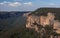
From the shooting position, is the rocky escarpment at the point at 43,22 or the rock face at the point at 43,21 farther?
the rock face at the point at 43,21

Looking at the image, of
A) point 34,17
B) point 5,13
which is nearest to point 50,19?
point 34,17

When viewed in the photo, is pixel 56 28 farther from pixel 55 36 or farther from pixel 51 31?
pixel 55 36

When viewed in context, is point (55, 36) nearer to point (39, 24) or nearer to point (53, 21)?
point (53, 21)

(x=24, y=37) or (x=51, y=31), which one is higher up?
(x=51, y=31)

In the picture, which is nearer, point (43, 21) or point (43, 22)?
point (43, 22)

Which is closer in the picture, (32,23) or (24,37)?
(24,37)

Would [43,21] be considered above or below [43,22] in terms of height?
above

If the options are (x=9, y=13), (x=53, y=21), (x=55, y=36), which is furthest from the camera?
(x=9, y=13)

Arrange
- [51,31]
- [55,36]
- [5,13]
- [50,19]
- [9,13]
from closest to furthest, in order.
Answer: [55,36] → [51,31] → [50,19] → [5,13] → [9,13]

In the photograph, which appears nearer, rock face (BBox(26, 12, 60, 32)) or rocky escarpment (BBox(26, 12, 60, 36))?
rocky escarpment (BBox(26, 12, 60, 36))
